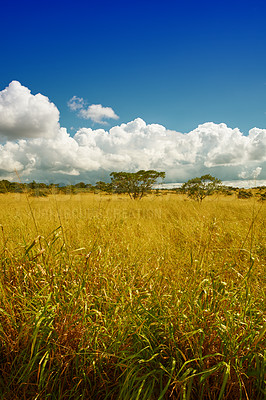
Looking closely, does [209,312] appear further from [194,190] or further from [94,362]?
[194,190]

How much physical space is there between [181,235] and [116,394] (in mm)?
3096

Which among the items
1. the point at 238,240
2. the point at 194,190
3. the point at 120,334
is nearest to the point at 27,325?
the point at 120,334

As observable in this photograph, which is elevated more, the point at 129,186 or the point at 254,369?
the point at 129,186

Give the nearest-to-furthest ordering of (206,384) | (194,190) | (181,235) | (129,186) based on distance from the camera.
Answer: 1. (206,384)
2. (181,235)
3. (194,190)
4. (129,186)

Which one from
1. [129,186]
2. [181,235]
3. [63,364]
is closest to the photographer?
[63,364]

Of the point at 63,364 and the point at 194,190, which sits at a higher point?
the point at 194,190

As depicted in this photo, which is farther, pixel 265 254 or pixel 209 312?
pixel 265 254

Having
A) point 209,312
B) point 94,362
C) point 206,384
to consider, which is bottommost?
point 206,384

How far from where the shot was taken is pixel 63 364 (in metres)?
1.33

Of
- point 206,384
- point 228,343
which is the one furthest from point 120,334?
point 228,343

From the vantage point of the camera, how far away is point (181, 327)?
1.41 meters

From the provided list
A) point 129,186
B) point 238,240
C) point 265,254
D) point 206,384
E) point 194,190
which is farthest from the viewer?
point 129,186

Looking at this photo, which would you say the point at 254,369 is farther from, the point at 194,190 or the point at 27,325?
the point at 194,190

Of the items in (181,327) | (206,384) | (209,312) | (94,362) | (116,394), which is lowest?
(116,394)
